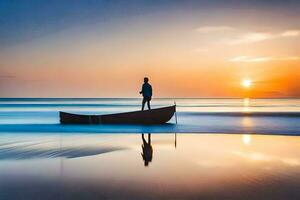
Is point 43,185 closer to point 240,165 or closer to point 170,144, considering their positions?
point 240,165

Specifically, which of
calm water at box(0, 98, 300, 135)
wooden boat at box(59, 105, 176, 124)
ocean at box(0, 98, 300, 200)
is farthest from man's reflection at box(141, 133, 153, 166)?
wooden boat at box(59, 105, 176, 124)

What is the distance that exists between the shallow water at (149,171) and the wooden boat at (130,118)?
26.4ft

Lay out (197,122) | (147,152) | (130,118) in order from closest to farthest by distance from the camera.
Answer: (147,152)
(130,118)
(197,122)

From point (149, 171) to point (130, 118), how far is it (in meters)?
12.8

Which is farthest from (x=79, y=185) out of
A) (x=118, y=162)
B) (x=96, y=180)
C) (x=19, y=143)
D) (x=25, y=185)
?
(x=19, y=143)

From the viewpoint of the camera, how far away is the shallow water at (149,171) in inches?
231

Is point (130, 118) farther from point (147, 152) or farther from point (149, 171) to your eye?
point (149, 171)

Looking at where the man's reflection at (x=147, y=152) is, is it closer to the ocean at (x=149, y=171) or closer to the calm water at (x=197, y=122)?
the ocean at (x=149, y=171)

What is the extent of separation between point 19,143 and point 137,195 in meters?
8.16

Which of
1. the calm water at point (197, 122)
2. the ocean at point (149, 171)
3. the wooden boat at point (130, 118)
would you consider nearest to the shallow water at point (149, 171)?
the ocean at point (149, 171)

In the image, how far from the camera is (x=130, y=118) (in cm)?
2039

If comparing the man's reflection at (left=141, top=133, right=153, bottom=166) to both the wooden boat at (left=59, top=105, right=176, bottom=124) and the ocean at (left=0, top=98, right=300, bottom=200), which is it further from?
the wooden boat at (left=59, top=105, right=176, bottom=124)

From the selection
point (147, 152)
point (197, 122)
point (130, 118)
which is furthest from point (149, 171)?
point (197, 122)

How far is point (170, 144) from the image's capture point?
12.2 meters
